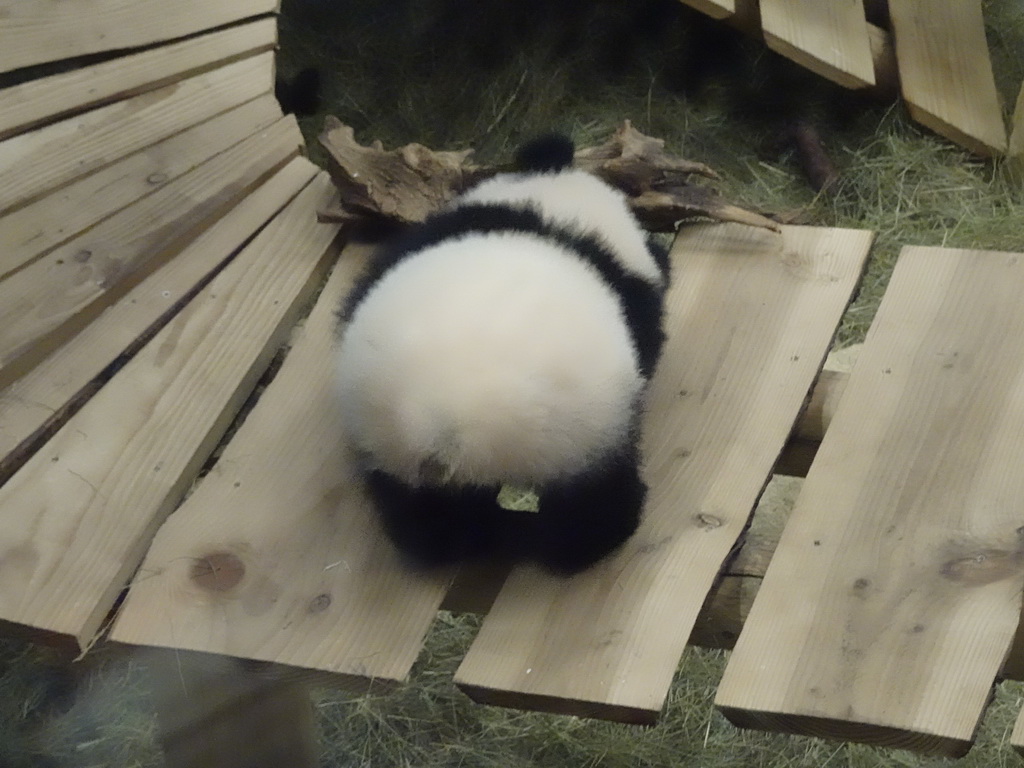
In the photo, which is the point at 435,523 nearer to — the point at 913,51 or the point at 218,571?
the point at 218,571

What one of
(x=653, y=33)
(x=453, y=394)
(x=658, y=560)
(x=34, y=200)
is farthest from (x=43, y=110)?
(x=653, y=33)

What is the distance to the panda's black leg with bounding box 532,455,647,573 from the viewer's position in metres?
1.53

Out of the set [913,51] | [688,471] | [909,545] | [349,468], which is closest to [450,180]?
[349,468]

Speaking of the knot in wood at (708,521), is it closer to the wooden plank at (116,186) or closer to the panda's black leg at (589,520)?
the panda's black leg at (589,520)

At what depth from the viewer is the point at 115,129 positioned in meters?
2.36

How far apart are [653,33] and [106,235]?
2536 millimetres

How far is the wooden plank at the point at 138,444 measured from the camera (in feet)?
5.07

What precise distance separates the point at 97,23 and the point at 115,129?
35 centimetres

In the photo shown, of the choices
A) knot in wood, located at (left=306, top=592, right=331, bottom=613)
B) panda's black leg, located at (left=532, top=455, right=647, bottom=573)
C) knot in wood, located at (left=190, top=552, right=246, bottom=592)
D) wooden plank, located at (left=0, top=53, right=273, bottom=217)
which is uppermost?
wooden plank, located at (left=0, top=53, right=273, bottom=217)

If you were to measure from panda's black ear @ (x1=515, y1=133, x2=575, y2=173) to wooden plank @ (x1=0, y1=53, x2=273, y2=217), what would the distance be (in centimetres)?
86

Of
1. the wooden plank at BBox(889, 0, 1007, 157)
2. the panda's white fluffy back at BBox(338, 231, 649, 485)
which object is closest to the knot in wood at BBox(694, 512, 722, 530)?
the panda's white fluffy back at BBox(338, 231, 649, 485)

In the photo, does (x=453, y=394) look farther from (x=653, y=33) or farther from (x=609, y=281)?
(x=653, y=33)

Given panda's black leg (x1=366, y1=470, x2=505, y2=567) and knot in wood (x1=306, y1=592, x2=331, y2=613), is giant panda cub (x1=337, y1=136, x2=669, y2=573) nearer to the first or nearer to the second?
panda's black leg (x1=366, y1=470, x2=505, y2=567)

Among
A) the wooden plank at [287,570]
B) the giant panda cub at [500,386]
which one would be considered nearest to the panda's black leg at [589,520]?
the giant panda cub at [500,386]
